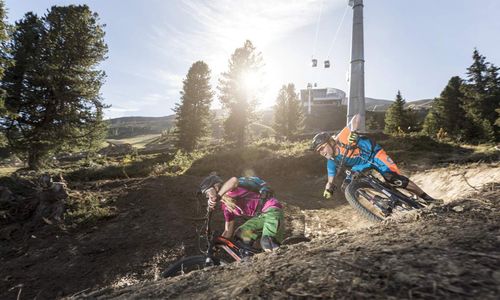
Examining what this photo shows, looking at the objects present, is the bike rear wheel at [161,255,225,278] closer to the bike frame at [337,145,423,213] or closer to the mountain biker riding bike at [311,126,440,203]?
the mountain biker riding bike at [311,126,440,203]

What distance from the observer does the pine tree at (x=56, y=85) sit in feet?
72.6

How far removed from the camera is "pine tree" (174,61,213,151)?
36719 millimetres

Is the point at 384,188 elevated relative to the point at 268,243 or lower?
elevated

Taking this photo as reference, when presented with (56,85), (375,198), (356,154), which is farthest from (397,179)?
(56,85)

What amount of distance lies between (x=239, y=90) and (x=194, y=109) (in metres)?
6.18

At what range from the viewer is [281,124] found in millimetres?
47656

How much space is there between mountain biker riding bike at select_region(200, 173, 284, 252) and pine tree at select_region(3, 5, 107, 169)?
21890mm

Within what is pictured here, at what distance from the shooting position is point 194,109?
37.3 metres

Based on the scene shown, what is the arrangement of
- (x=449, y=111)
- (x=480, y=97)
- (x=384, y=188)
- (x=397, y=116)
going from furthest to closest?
(x=397, y=116)
(x=449, y=111)
(x=480, y=97)
(x=384, y=188)

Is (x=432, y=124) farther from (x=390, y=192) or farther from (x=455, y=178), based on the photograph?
(x=390, y=192)

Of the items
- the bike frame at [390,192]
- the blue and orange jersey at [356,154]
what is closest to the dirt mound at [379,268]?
the bike frame at [390,192]

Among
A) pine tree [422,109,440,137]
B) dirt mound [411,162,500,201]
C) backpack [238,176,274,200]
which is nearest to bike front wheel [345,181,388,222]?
backpack [238,176,274,200]

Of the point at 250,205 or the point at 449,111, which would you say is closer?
the point at 250,205

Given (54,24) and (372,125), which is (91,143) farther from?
(372,125)
